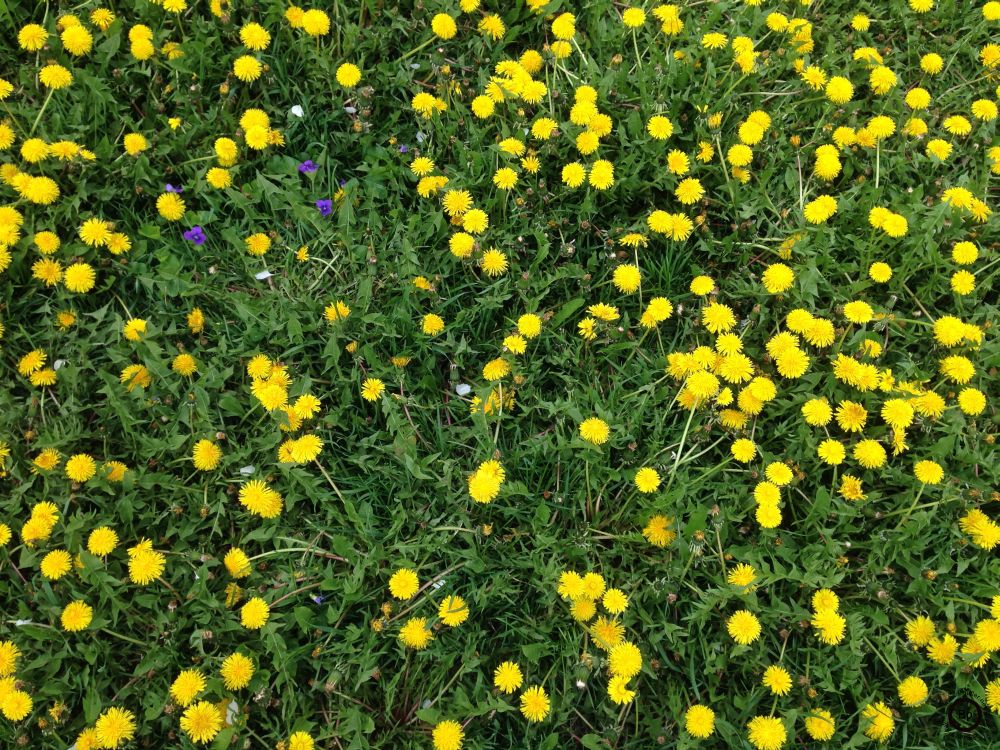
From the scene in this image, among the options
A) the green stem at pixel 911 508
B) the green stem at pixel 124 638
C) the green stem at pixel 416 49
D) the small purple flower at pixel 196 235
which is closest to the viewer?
the green stem at pixel 124 638

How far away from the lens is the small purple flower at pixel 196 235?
2.79 metres

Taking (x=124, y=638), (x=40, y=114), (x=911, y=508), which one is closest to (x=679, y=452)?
(x=911, y=508)

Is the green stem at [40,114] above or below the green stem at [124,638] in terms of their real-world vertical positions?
above

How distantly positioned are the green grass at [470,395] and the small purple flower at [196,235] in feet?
0.14

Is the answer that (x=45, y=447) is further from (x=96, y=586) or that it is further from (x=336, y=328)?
(x=336, y=328)

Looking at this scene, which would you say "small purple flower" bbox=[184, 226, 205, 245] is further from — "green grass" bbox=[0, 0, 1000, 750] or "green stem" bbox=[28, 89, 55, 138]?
"green stem" bbox=[28, 89, 55, 138]

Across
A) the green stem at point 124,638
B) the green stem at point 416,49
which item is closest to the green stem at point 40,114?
the green stem at point 416,49

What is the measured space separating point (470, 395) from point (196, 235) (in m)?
1.30

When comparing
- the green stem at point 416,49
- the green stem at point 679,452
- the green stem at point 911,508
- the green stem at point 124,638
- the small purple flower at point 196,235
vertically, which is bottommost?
the green stem at point 911,508

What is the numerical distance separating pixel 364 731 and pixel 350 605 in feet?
1.31

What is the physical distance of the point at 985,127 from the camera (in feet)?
10.4

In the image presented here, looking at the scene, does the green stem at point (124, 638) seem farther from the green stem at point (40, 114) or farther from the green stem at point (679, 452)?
the green stem at point (40, 114)

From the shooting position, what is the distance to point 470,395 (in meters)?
2.71

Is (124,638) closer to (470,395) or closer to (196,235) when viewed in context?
(470,395)
